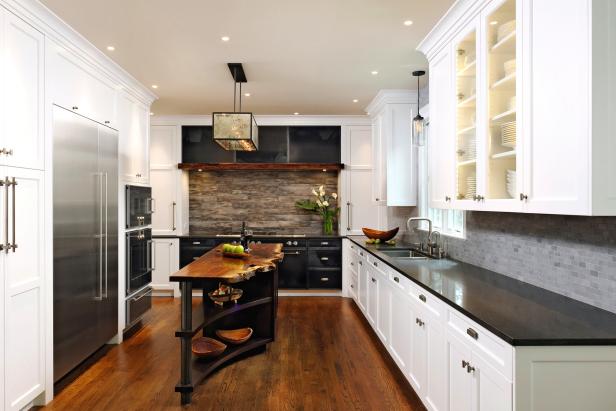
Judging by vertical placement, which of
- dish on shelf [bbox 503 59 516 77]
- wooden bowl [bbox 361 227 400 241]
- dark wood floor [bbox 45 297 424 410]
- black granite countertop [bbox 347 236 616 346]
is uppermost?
dish on shelf [bbox 503 59 516 77]

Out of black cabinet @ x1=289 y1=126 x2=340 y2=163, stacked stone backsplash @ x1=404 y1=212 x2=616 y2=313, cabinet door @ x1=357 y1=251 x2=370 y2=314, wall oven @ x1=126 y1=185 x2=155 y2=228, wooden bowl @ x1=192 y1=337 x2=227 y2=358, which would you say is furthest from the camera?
black cabinet @ x1=289 y1=126 x2=340 y2=163

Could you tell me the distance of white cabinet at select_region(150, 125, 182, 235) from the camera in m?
6.17

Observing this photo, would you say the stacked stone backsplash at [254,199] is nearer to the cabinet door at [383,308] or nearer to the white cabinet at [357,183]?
the white cabinet at [357,183]

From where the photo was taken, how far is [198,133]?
20.9 ft

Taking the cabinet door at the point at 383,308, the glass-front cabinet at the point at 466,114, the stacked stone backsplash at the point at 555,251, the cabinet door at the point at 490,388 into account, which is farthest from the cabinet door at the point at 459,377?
the cabinet door at the point at 383,308

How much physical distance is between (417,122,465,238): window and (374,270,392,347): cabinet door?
78 centimetres

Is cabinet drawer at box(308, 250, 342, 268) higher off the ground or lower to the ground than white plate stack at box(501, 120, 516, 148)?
lower

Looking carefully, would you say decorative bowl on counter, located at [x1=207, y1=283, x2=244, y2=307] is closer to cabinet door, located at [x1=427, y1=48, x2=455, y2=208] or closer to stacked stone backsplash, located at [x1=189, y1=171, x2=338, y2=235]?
cabinet door, located at [x1=427, y1=48, x2=455, y2=208]

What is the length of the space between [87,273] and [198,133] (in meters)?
3.41

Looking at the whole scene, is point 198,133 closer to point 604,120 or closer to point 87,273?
point 87,273

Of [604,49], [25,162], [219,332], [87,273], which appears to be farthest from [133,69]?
[604,49]

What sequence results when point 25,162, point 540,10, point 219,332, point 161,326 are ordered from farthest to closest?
1. point 161,326
2. point 219,332
3. point 25,162
4. point 540,10

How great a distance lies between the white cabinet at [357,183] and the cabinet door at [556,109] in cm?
424

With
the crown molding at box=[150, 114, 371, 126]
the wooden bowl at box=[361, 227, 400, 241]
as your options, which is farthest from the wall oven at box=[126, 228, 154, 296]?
the wooden bowl at box=[361, 227, 400, 241]
